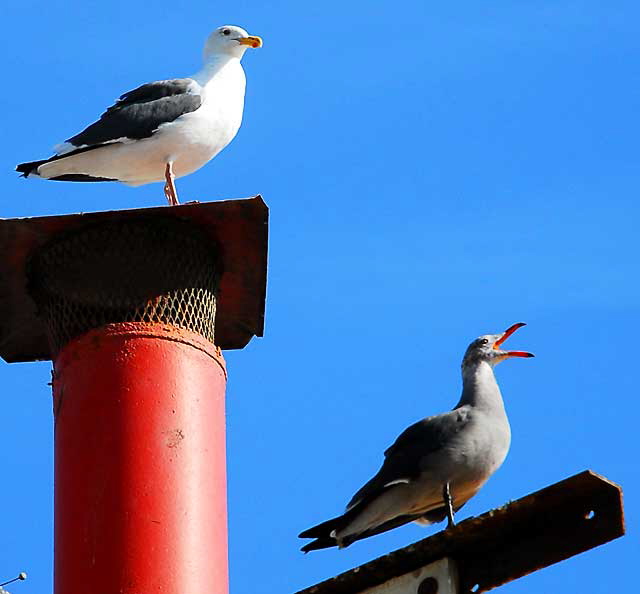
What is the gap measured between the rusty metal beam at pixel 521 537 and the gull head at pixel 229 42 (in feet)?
22.0

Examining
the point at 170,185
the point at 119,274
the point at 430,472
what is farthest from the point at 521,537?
the point at 170,185

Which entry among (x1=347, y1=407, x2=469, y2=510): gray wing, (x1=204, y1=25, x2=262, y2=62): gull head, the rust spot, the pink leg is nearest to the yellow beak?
(x1=204, y1=25, x2=262, y2=62): gull head

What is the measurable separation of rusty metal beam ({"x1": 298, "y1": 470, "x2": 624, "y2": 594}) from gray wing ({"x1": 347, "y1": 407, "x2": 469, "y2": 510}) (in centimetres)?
298

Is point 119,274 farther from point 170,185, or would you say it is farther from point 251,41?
point 251,41

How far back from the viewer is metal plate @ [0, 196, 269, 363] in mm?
9086

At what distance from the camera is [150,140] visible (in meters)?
12.3

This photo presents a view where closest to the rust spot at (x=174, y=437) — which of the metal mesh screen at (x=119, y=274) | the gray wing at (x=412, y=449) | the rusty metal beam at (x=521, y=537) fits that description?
the metal mesh screen at (x=119, y=274)

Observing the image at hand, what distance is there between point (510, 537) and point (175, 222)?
2.55m

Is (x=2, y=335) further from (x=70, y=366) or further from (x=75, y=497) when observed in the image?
(x=75, y=497)

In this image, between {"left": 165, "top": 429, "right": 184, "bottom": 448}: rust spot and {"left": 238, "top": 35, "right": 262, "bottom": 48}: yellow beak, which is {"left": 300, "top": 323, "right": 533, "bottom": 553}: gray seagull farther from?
{"left": 238, "top": 35, "right": 262, "bottom": 48}: yellow beak

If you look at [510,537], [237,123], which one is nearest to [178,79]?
[237,123]

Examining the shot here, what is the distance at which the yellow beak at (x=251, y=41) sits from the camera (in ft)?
45.9

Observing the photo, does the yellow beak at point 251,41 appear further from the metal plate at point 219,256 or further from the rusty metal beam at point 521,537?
the rusty metal beam at point 521,537

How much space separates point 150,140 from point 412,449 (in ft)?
9.57
